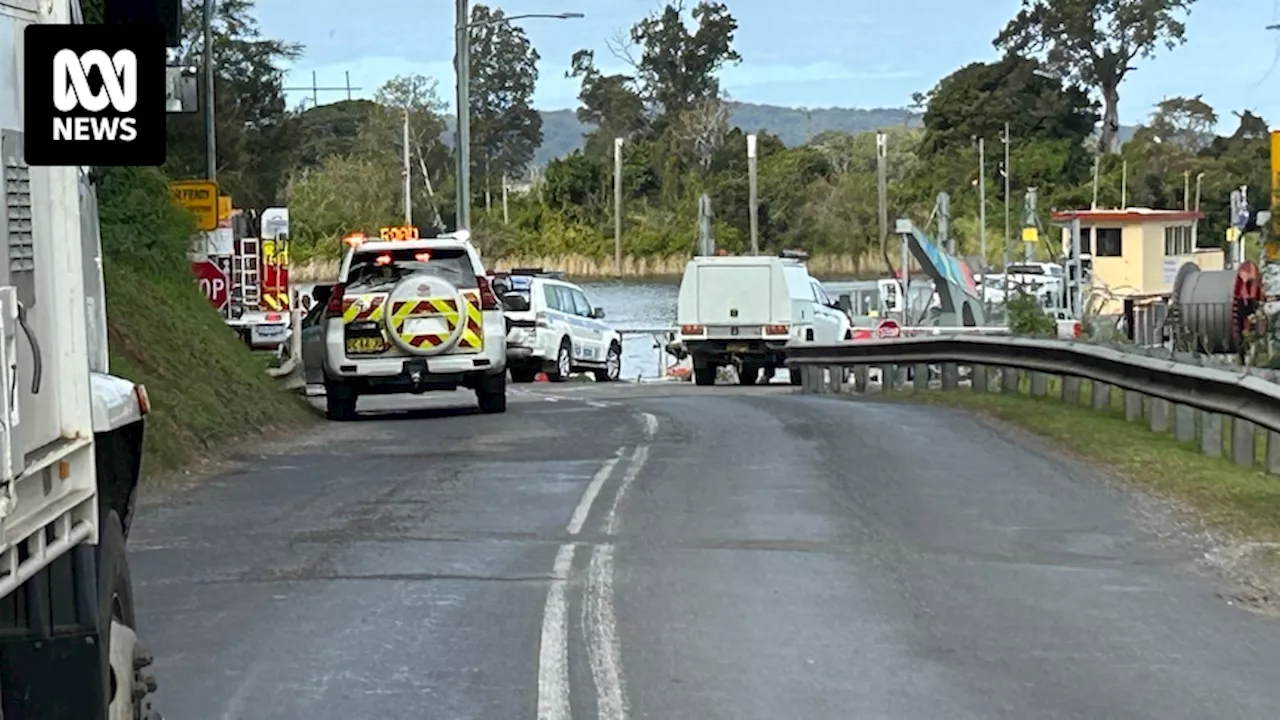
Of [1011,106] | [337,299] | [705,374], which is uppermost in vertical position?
[1011,106]

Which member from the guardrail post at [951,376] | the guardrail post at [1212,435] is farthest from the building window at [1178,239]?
the guardrail post at [1212,435]

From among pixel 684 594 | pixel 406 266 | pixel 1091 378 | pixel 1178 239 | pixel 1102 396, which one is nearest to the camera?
pixel 684 594

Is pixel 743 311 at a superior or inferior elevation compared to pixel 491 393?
superior

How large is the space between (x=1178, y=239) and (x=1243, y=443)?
1806 inches

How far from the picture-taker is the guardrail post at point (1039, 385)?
22.6m

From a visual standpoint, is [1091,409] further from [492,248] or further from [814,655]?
[492,248]

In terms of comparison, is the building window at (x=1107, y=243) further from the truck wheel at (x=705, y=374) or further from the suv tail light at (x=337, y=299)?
the suv tail light at (x=337, y=299)

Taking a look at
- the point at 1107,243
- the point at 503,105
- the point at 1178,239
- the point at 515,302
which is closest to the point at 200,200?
the point at 515,302

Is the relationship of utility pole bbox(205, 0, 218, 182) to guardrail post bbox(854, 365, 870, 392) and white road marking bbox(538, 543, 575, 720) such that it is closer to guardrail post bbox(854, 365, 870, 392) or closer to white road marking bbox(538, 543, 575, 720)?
guardrail post bbox(854, 365, 870, 392)

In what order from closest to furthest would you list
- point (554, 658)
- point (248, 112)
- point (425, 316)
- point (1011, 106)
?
point (554, 658) < point (425, 316) < point (248, 112) < point (1011, 106)

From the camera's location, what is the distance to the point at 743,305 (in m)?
35.4

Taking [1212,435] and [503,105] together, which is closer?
[1212,435]

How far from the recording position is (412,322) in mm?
21578

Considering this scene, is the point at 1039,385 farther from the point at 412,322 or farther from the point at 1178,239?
the point at 1178,239
